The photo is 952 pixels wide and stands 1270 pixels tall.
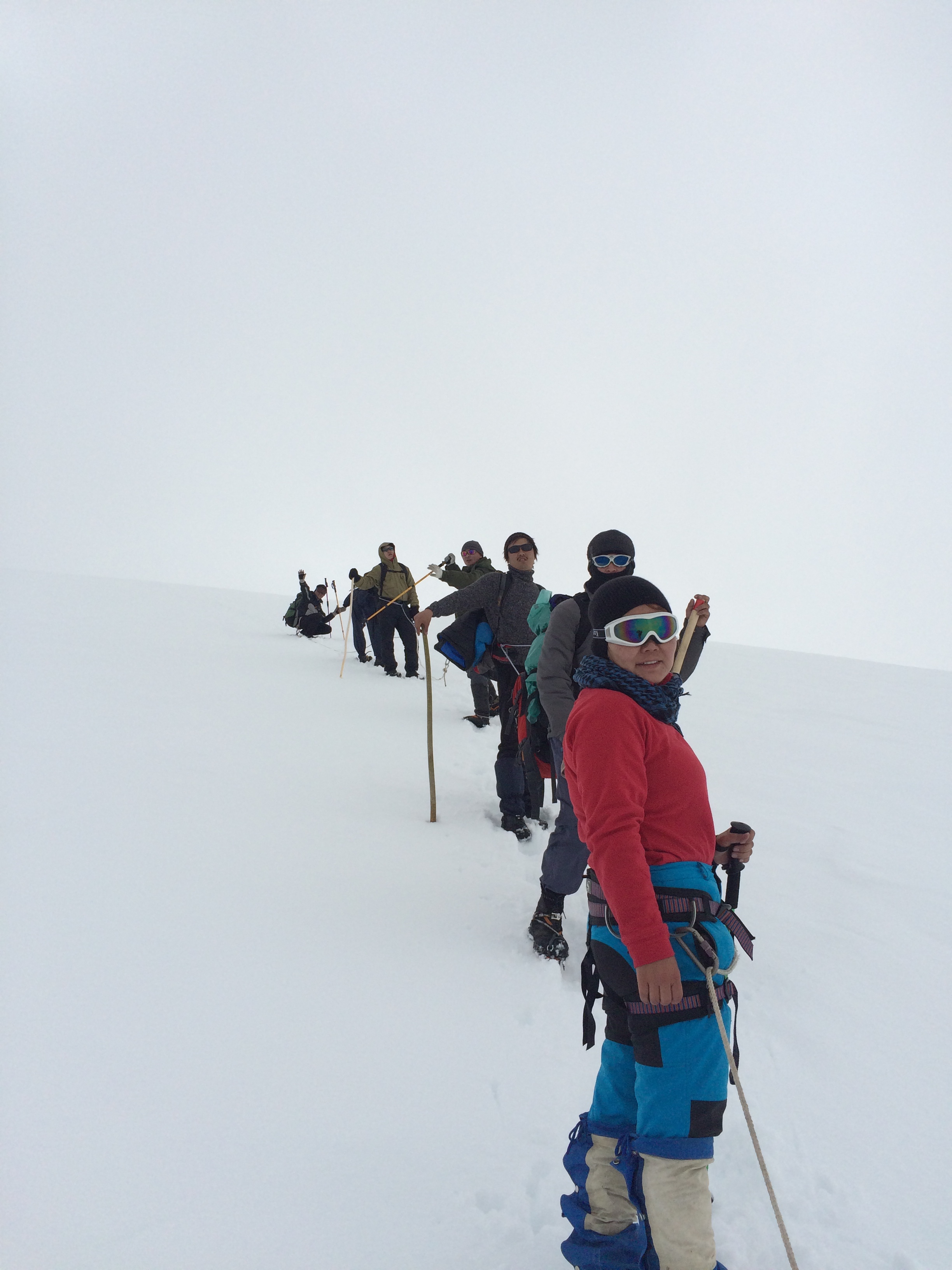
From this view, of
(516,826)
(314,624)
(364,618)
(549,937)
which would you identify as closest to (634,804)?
(549,937)

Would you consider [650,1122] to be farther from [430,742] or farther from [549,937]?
[430,742]

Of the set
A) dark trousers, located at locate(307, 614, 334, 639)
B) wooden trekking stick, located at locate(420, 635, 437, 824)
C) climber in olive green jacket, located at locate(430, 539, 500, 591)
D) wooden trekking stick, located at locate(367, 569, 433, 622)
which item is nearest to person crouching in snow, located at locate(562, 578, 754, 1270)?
wooden trekking stick, located at locate(420, 635, 437, 824)

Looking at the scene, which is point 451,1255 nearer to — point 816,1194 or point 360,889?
point 816,1194

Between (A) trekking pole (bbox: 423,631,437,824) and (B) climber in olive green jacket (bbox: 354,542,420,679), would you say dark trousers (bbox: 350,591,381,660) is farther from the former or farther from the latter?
(A) trekking pole (bbox: 423,631,437,824)

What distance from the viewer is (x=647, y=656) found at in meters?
1.78

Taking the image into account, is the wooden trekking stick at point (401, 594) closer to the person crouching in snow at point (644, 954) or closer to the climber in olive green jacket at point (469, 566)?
the climber in olive green jacket at point (469, 566)

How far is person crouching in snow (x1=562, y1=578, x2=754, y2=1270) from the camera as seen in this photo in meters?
1.50

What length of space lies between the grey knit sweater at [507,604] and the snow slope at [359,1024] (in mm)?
1443

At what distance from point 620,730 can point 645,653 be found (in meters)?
0.26

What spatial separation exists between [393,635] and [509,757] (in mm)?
6540

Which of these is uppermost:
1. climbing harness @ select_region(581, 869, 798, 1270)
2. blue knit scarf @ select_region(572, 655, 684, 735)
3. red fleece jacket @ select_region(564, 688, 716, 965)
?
blue knit scarf @ select_region(572, 655, 684, 735)

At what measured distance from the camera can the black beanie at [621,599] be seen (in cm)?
184

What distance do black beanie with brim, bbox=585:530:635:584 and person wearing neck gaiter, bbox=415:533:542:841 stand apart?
1.38 m

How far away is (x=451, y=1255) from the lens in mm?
1773
